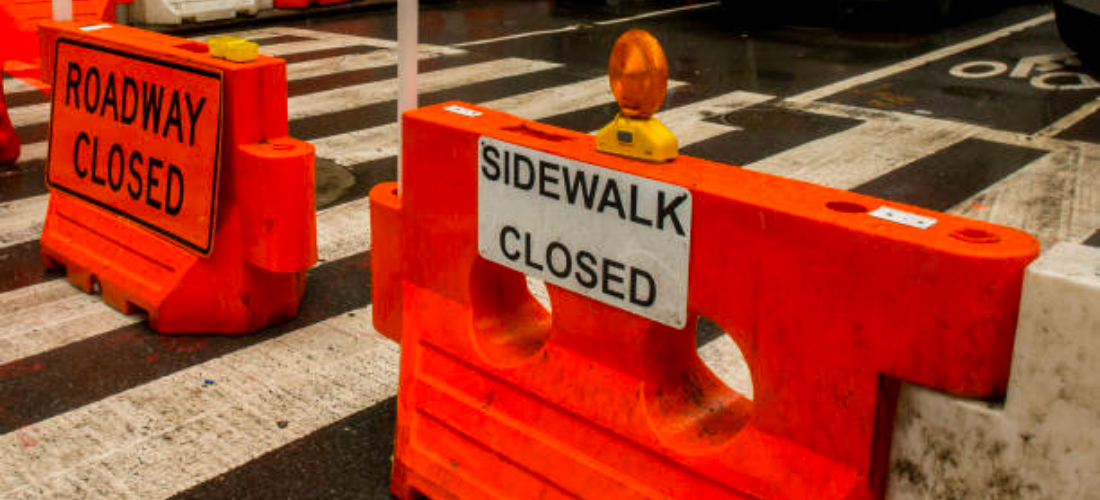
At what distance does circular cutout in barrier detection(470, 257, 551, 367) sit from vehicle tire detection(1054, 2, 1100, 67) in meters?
8.12

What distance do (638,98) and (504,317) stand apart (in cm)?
85

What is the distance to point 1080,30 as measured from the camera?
10.1m

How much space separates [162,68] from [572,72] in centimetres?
583

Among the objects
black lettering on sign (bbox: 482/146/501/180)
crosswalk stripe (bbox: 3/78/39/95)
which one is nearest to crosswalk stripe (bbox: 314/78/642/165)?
crosswalk stripe (bbox: 3/78/39/95)

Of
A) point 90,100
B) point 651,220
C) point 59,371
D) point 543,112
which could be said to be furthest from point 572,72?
point 651,220

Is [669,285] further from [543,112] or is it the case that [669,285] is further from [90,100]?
[543,112]

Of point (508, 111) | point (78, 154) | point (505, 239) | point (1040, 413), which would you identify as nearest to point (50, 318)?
point (78, 154)

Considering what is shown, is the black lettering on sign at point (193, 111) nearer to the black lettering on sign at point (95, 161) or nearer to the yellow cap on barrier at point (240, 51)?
the yellow cap on barrier at point (240, 51)

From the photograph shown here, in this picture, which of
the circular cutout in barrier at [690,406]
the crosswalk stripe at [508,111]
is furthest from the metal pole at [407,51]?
the crosswalk stripe at [508,111]

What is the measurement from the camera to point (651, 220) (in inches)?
103

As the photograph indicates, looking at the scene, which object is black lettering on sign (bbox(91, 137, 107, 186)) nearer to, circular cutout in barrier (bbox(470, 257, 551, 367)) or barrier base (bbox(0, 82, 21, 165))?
barrier base (bbox(0, 82, 21, 165))

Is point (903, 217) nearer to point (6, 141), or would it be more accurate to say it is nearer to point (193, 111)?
point (193, 111)

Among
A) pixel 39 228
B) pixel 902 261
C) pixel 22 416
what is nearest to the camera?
pixel 902 261

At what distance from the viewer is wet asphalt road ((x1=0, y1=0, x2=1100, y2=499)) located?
3574 millimetres
